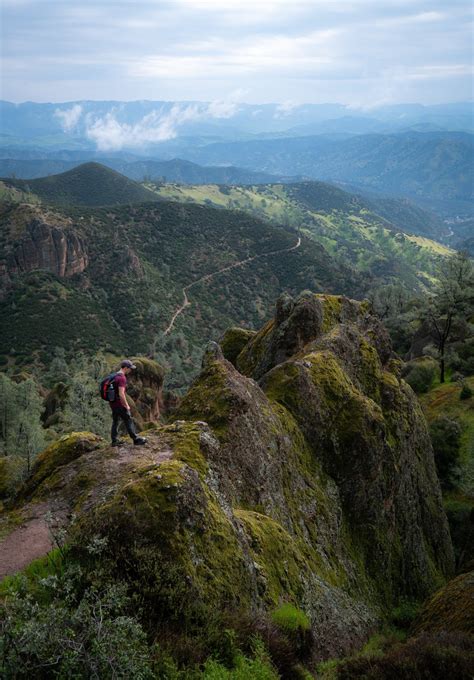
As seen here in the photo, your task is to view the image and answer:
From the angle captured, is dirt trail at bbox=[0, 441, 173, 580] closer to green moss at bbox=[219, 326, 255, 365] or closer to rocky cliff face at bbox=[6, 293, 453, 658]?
rocky cliff face at bbox=[6, 293, 453, 658]

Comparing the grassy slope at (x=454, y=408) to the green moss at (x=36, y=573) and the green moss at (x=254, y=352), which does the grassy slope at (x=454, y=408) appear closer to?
the green moss at (x=254, y=352)

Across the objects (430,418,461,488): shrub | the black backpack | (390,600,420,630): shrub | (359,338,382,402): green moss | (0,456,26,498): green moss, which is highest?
the black backpack

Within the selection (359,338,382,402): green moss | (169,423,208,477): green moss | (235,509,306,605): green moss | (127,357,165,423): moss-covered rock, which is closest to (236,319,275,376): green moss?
(359,338,382,402): green moss

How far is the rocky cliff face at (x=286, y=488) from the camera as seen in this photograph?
35.9 feet

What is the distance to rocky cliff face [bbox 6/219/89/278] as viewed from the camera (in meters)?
150

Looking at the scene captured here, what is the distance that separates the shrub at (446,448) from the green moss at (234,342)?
18810 mm

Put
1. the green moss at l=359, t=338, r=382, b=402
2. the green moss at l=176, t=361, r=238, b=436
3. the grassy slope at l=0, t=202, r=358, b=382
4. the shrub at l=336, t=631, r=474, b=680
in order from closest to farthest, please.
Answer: the shrub at l=336, t=631, r=474, b=680 → the green moss at l=176, t=361, r=238, b=436 → the green moss at l=359, t=338, r=382, b=402 → the grassy slope at l=0, t=202, r=358, b=382

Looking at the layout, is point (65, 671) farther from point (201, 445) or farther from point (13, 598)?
point (201, 445)

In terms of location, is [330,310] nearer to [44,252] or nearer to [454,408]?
[454,408]

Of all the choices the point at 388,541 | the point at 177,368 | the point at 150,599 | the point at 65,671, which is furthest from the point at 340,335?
the point at 177,368

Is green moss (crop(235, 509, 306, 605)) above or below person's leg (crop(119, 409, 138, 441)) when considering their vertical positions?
below

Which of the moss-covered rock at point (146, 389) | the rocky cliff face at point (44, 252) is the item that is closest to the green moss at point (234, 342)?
the moss-covered rock at point (146, 389)

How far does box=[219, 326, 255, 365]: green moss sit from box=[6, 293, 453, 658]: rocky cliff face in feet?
11.1

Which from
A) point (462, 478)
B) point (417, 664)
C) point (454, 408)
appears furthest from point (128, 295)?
point (417, 664)
